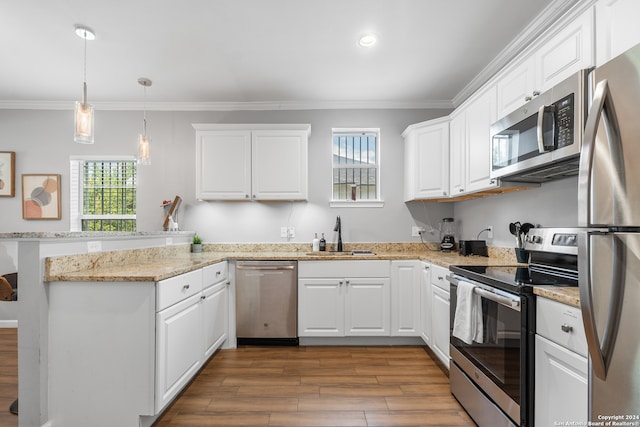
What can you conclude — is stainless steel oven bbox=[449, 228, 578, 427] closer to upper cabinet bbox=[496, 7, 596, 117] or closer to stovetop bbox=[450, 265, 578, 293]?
stovetop bbox=[450, 265, 578, 293]

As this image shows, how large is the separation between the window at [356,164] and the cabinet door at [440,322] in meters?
1.48

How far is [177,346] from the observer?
1.97 m

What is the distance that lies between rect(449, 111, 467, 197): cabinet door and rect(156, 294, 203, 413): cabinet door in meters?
2.41

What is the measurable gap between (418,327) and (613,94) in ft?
8.03

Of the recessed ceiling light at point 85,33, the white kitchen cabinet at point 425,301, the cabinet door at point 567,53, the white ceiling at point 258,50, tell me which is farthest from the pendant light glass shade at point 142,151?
the cabinet door at point 567,53

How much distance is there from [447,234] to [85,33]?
382cm

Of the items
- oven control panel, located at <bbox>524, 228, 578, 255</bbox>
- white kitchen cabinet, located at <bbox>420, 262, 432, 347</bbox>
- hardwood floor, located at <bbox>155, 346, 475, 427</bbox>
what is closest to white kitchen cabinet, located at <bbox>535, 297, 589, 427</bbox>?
oven control panel, located at <bbox>524, 228, 578, 255</bbox>

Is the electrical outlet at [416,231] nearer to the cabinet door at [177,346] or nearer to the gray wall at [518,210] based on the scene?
the gray wall at [518,210]

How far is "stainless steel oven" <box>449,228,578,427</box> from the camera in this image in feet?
4.66

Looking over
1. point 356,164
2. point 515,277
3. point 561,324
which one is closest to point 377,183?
point 356,164

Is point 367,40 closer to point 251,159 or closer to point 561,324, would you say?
point 251,159

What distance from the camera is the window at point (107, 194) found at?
3.77m

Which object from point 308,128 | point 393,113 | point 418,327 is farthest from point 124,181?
point 418,327

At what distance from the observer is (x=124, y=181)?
3.79 m
